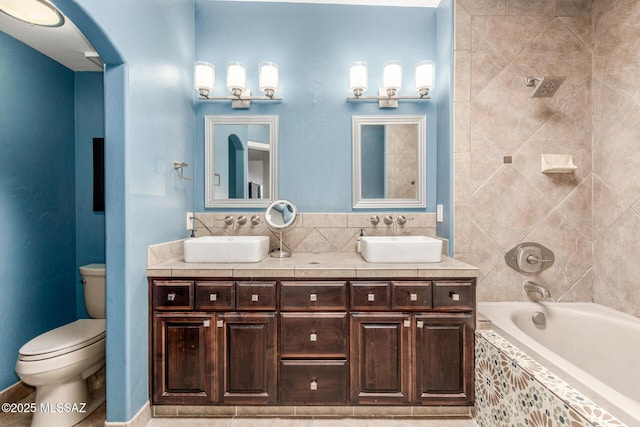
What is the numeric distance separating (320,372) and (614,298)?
196 cm

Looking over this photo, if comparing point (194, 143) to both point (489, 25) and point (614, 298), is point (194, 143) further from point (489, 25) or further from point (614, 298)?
point (614, 298)

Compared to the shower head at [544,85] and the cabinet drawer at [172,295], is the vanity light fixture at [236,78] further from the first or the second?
the shower head at [544,85]

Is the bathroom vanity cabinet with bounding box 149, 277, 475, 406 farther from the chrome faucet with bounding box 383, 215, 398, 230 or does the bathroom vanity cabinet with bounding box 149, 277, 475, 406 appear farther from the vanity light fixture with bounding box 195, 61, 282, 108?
the vanity light fixture with bounding box 195, 61, 282, 108

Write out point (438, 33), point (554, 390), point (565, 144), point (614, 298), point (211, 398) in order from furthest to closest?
point (438, 33) < point (565, 144) < point (614, 298) < point (211, 398) < point (554, 390)

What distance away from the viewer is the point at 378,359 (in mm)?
1695

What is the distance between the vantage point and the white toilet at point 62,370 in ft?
4.95

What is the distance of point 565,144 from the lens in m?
2.07

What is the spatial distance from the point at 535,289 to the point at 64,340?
9.61ft

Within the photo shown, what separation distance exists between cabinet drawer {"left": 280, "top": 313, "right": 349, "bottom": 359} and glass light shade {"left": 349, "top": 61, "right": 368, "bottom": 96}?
1.63 meters

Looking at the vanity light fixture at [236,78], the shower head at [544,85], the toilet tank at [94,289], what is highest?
the vanity light fixture at [236,78]

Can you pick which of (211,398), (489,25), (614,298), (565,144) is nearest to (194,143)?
(211,398)

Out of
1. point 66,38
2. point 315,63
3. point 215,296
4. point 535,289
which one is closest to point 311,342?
point 215,296

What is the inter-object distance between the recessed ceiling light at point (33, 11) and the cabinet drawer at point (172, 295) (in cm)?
173

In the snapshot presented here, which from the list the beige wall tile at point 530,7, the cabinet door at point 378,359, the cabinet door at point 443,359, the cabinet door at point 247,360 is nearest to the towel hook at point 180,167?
the cabinet door at point 247,360
